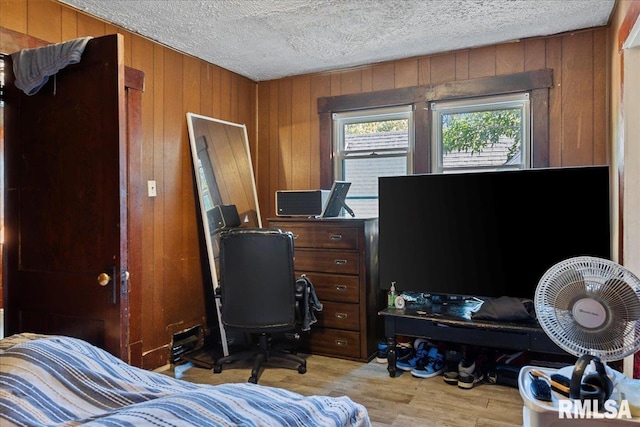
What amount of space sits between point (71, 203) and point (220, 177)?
1.75 m

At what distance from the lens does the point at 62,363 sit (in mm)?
1351

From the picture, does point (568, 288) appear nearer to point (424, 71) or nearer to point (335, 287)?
point (335, 287)

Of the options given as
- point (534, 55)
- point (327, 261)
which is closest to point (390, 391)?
point (327, 261)

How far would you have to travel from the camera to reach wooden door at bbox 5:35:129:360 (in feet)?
6.79

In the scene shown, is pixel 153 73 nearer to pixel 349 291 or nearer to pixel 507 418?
pixel 349 291

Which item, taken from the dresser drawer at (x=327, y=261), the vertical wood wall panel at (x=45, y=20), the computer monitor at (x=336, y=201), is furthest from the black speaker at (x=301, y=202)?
the vertical wood wall panel at (x=45, y=20)

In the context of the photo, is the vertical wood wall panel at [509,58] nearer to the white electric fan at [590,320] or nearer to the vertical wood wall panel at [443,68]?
the vertical wood wall panel at [443,68]

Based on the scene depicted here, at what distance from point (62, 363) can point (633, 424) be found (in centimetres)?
181

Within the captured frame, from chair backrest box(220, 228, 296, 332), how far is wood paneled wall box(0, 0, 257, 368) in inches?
24.1

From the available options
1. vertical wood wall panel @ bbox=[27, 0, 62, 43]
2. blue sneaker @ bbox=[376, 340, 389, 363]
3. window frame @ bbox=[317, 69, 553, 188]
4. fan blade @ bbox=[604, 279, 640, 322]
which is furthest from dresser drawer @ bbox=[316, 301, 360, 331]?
vertical wood wall panel @ bbox=[27, 0, 62, 43]

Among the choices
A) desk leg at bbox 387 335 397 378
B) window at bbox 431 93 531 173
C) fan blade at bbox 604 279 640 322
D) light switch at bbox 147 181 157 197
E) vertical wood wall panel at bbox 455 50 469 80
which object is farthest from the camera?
vertical wood wall panel at bbox 455 50 469 80

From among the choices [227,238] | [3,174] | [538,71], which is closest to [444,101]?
[538,71]

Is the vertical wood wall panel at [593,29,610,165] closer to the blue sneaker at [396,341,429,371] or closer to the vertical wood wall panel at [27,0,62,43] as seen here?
the blue sneaker at [396,341,429,371]

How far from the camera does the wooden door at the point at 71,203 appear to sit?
207 cm
